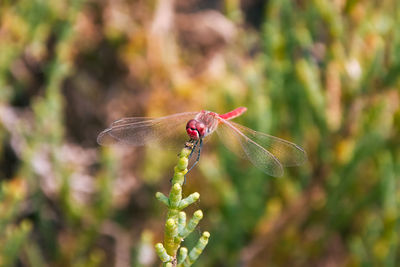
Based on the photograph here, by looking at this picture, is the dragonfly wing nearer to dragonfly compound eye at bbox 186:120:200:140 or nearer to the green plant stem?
dragonfly compound eye at bbox 186:120:200:140

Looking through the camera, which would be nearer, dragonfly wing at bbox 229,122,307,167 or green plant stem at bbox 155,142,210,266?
green plant stem at bbox 155,142,210,266

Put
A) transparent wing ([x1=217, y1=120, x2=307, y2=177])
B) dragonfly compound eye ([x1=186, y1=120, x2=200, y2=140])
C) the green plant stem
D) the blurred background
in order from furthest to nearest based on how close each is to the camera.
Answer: the blurred background, transparent wing ([x1=217, y1=120, x2=307, y2=177]), dragonfly compound eye ([x1=186, y1=120, x2=200, y2=140]), the green plant stem

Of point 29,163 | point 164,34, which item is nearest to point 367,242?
point 29,163

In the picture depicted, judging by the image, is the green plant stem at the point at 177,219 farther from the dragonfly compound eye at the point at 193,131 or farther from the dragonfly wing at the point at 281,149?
the dragonfly wing at the point at 281,149

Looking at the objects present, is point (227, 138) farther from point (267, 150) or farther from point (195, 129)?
point (195, 129)

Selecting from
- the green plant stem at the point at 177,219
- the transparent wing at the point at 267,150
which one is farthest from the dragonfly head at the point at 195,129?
the green plant stem at the point at 177,219

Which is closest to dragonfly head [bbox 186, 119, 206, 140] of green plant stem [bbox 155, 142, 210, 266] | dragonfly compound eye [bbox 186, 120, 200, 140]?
dragonfly compound eye [bbox 186, 120, 200, 140]

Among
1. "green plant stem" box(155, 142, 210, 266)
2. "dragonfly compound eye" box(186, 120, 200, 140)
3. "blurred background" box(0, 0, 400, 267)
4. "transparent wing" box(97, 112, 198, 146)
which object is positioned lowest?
"green plant stem" box(155, 142, 210, 266)
